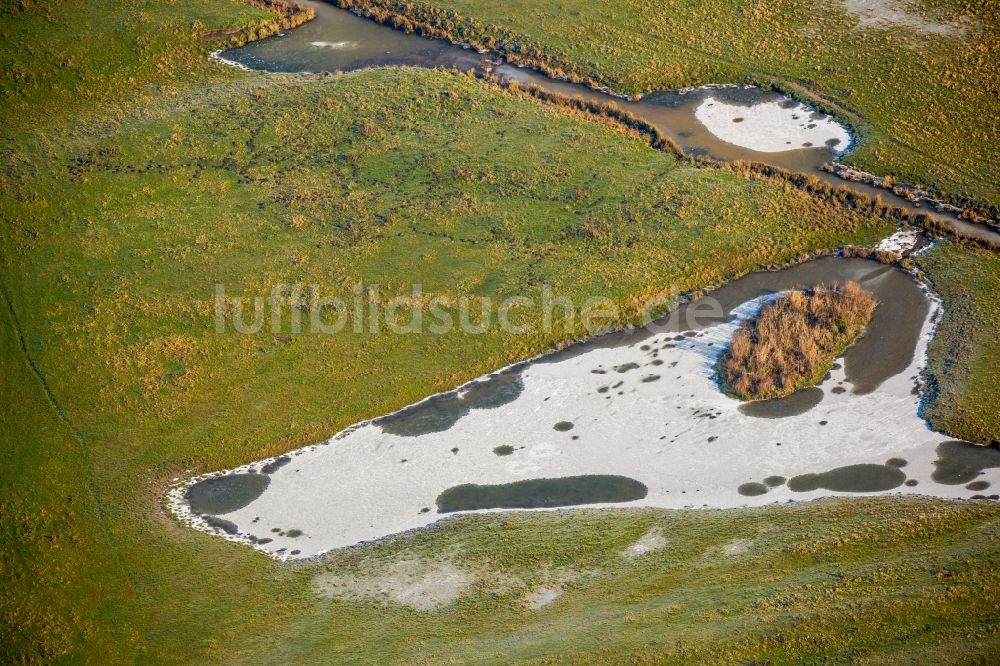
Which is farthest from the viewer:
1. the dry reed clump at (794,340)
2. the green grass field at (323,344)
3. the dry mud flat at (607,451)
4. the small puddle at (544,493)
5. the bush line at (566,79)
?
the bush line at (566,79)

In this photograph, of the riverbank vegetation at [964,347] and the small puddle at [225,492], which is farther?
the riverbank vegetation at [964,347]

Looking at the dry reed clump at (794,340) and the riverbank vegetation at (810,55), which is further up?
the riverbank vegetation at (810,55)

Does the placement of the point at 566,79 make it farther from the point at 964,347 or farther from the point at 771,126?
the point at 964,347

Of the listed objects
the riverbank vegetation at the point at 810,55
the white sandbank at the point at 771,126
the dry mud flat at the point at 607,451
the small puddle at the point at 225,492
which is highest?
the riverbank vegetation at the point at 810,55

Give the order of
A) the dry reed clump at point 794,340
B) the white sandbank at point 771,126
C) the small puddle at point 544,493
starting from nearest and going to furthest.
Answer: the small puddle at point 544,493
the dry reed clump at point 794,340
the white sandbank at point 771,126

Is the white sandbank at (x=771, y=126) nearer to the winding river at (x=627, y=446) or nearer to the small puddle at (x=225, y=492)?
the winding river at (x=627, y=446)

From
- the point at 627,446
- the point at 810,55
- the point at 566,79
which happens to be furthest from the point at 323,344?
the point at 810,55

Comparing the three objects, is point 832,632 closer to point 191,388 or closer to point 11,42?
point 191,388

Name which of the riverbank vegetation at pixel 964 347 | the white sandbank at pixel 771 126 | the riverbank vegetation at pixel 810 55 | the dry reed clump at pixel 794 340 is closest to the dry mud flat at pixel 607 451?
the dry reed clump at pixel 794 340
